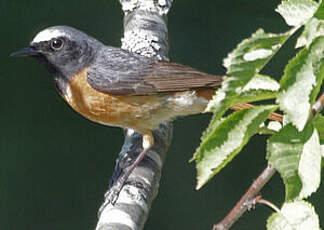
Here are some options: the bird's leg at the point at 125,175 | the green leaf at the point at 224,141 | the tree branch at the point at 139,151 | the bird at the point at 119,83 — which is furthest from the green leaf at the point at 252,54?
the bird at the point at 119,83

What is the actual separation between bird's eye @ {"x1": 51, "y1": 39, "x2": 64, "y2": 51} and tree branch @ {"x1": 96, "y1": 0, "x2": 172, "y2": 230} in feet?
1.97

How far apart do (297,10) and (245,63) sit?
0.59 ft

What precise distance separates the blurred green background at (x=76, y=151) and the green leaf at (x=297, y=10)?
165 inches

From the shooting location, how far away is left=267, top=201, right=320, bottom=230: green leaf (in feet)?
3.95

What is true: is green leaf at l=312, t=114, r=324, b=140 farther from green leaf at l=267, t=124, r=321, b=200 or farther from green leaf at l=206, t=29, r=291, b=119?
green leaf at l=206, t=29, r=291, b=119

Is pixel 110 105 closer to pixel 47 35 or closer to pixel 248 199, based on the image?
pixel 47 35

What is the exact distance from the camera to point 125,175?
312cm

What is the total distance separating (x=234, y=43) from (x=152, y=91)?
2.98 m

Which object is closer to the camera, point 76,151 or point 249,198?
point 249,198

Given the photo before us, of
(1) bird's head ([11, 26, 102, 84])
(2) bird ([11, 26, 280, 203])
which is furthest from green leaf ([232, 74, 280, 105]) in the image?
(1) bird's head ([11, 26, 102, 84])

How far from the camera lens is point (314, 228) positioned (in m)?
1.17

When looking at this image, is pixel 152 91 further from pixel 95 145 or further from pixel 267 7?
pixel 267 7

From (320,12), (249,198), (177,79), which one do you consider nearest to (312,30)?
(320,12)

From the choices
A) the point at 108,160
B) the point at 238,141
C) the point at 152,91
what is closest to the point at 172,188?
the point at 108,160
